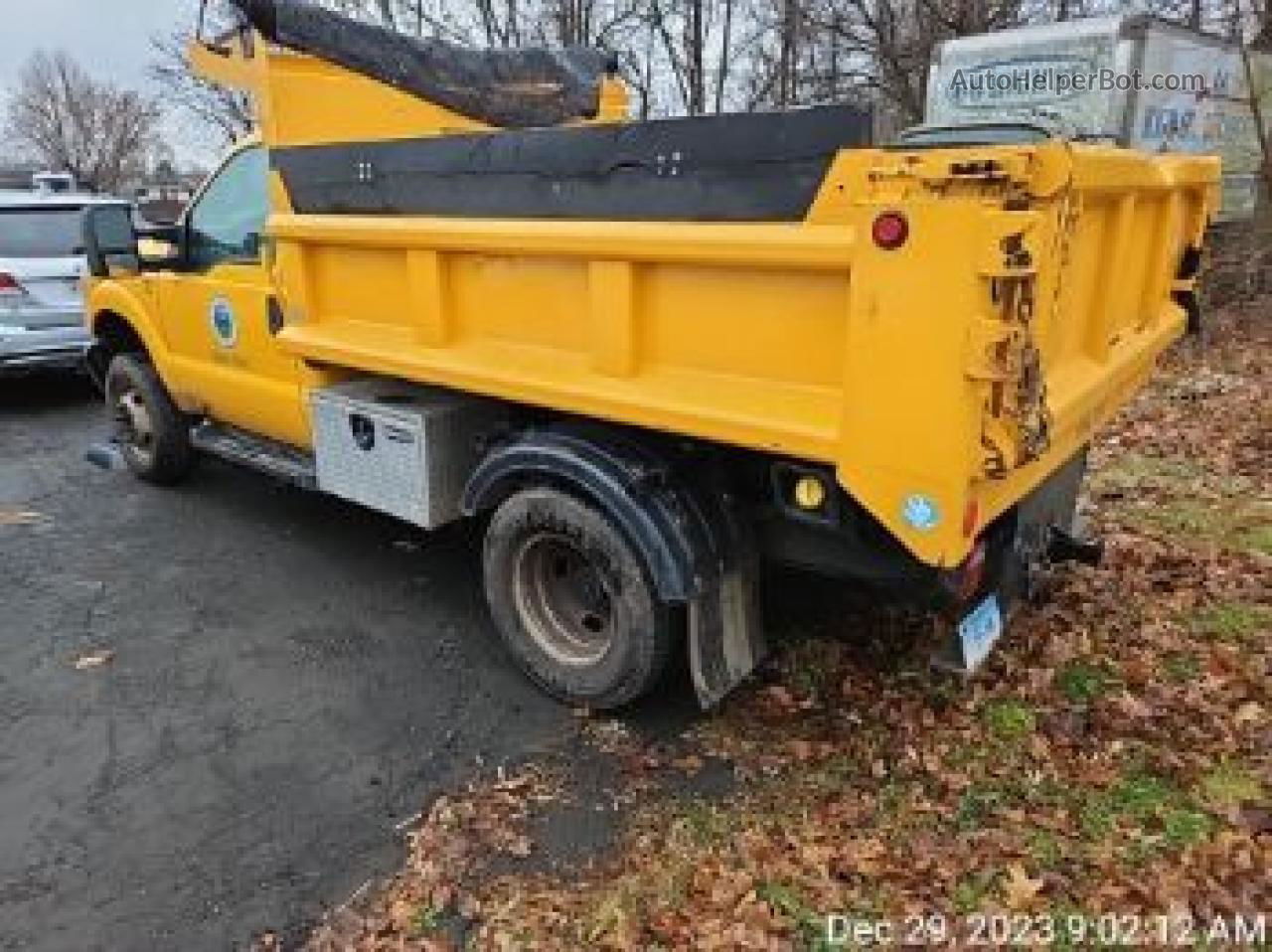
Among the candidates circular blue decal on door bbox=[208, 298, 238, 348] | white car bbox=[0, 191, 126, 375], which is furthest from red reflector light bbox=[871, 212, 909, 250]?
white car bbox=[0, 191, 126, 375]

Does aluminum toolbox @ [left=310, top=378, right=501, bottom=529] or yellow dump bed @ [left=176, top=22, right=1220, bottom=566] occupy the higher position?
yellow dump bed @ [left=176, top=22, right=1220, bottom=566]

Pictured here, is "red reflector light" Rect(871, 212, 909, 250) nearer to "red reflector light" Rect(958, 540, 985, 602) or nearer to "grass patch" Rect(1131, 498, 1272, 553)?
"red reflector light" Rect(958, 540, 985, 602)

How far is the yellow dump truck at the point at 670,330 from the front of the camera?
2.45 metres

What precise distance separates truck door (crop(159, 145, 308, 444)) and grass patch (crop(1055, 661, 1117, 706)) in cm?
341

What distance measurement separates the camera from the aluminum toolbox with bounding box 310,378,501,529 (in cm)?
398

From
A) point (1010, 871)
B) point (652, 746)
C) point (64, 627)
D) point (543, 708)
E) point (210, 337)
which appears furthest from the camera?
point (210, 337)

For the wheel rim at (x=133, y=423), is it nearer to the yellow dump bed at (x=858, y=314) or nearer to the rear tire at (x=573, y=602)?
the yellow dump bed at (x=858, y=314)

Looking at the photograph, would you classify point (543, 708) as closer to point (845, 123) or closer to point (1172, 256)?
point (845, 123)

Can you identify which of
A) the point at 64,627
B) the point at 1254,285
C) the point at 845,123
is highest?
the point at 845,123

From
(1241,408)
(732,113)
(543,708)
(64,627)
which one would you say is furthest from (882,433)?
(1241,408)

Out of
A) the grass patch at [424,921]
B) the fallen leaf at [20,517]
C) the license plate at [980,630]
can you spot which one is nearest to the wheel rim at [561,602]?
the grass patch at [424,921]

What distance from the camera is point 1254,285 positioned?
10.9 m

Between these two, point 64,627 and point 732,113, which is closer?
point 732,113

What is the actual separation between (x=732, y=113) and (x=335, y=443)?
236cm
